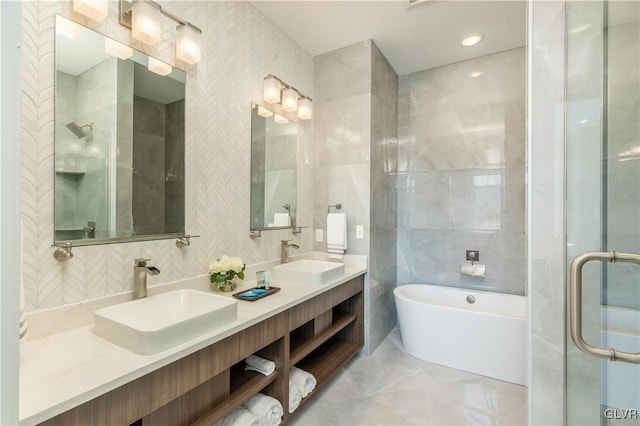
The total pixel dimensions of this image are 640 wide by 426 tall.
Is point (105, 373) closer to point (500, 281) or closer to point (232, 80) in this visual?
point (232, 80)

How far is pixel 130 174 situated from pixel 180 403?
1.07 meters

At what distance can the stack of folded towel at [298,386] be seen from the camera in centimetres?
166

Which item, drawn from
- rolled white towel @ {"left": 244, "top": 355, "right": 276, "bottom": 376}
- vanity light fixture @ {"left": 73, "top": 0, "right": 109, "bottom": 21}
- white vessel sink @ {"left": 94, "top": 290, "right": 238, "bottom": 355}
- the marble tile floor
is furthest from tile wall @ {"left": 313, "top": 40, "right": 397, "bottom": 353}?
vanity light fixture @ {"left": 73, "top": 0, "right": 109, "bottom": 21}

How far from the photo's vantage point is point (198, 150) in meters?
1.75

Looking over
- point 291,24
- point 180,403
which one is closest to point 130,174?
point 180,403

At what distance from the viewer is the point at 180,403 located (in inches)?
47.5

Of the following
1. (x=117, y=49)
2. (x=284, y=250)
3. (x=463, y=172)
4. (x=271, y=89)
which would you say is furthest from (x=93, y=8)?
(x=463, y=172)

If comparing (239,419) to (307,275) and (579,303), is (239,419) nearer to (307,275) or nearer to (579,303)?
(307,275)

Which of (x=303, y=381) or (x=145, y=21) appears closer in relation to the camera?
(x=145, y=21)

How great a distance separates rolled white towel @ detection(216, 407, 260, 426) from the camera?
4.45 ft

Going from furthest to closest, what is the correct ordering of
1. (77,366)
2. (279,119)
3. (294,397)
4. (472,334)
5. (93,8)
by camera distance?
(279,119) < (472,334) < (294,397) < (93,8) < (77,366)

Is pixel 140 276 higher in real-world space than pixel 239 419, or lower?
higher

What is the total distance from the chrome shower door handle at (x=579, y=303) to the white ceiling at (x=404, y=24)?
2.00m

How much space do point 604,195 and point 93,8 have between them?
2.19 metres
